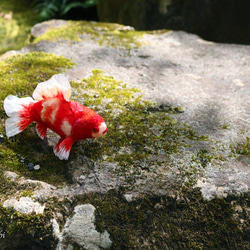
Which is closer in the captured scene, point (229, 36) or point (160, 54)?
point (160, 54)

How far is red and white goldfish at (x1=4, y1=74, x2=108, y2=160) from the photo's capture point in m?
1.92

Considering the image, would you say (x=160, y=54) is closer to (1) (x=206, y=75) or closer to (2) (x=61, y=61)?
(1) (x=206, y=75)

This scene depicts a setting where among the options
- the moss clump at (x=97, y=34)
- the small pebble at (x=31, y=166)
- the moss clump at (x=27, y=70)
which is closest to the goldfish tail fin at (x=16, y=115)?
the small pebble at (x=31, y=166)

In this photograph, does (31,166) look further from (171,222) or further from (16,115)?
(171,222)

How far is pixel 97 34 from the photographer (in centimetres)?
421

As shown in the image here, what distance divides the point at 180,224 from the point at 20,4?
28.3ft

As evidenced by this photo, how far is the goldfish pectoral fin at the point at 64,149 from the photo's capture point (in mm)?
1913

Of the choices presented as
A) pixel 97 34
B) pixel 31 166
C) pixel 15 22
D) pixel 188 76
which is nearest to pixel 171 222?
pixel 31 166

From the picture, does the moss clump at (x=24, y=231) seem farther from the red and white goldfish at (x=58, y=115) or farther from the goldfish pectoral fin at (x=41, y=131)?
the goldfish pectoral fin at (x=41, y=131)

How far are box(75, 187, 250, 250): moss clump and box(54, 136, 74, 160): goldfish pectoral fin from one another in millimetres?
318

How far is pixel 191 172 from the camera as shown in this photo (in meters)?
1.97

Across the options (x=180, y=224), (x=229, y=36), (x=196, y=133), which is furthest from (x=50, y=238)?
(x=229, y=36)

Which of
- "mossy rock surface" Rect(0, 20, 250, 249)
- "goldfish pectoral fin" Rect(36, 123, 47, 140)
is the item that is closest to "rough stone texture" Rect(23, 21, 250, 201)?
"mossy rock surface" Rect(0, 20, 250, 249)

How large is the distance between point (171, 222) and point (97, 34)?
331cm
